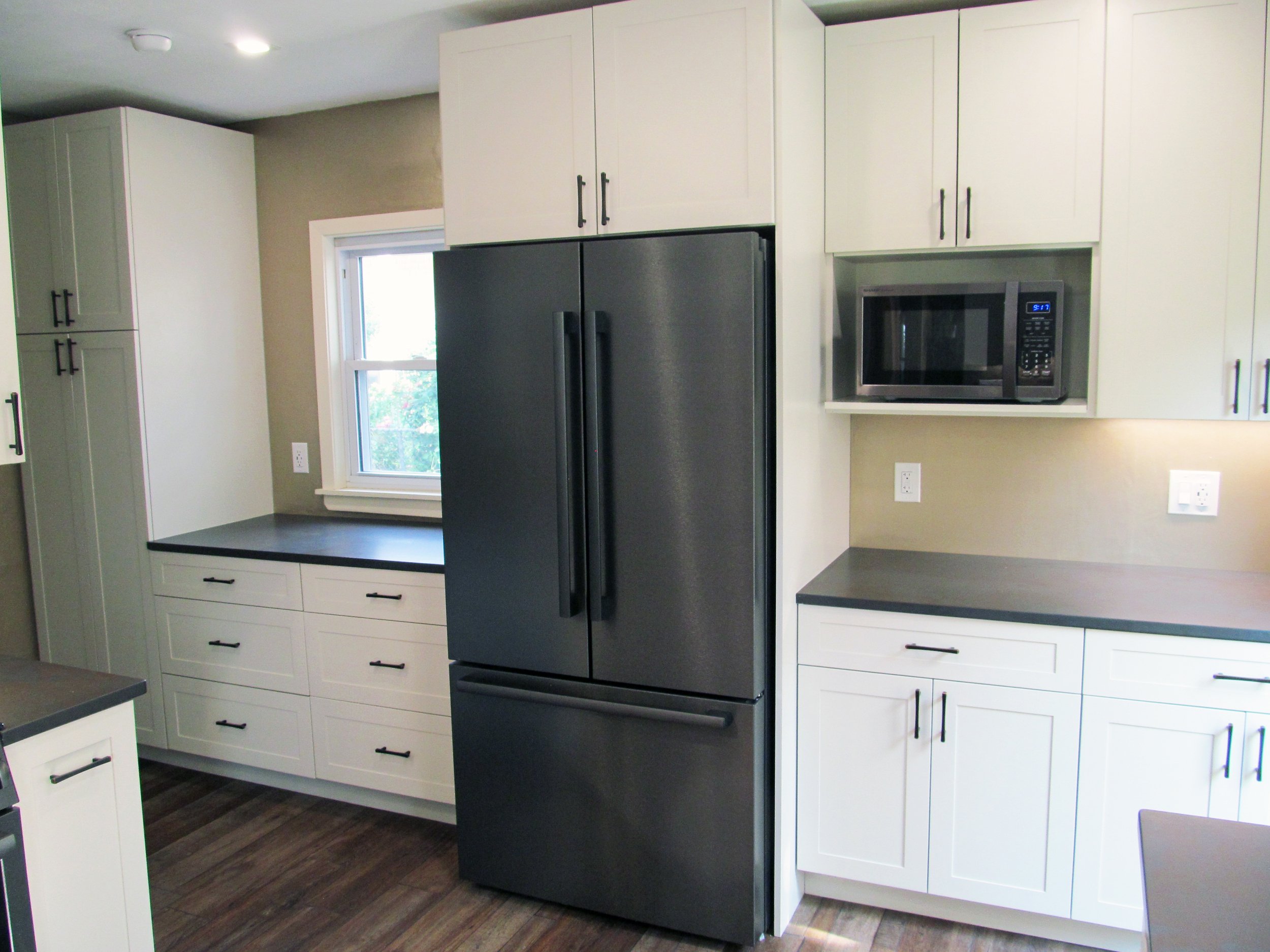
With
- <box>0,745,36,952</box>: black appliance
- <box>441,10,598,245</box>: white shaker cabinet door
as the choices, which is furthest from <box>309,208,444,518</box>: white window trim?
<box>0,745,36,952</box>: black appliance

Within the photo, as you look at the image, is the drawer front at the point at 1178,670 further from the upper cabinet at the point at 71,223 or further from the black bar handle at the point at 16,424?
the upper cabinet at the point at 71,223

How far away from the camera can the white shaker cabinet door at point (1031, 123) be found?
2.30 meters

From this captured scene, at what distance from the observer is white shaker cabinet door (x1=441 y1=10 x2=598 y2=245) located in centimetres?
236

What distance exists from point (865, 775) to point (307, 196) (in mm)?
2800

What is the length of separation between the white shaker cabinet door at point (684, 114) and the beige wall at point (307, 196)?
3.92ft

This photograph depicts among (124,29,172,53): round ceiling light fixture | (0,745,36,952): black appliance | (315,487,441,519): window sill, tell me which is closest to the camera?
(0,745,36,952): black appliance

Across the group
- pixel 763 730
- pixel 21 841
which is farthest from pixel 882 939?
pixel 21 841

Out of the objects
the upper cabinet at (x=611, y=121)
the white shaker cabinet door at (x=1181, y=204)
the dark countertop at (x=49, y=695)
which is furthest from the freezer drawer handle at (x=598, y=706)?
the white shaker cabinet door at (x=1181, y=204)

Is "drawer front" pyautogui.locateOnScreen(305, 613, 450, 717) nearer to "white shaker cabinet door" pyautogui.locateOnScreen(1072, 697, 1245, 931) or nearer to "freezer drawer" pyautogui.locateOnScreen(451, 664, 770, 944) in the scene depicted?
"freezer drawer" pyautogui.locateOnScreen(451, 664, 770, 944)

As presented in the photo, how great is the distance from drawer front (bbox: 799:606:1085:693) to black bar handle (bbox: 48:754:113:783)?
1567 mm

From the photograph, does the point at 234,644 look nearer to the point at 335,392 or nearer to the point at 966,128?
the point at 335,392

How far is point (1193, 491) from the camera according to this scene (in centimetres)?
254

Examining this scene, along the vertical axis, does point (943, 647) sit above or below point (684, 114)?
below

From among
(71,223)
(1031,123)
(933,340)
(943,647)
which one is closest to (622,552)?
(943,647)
